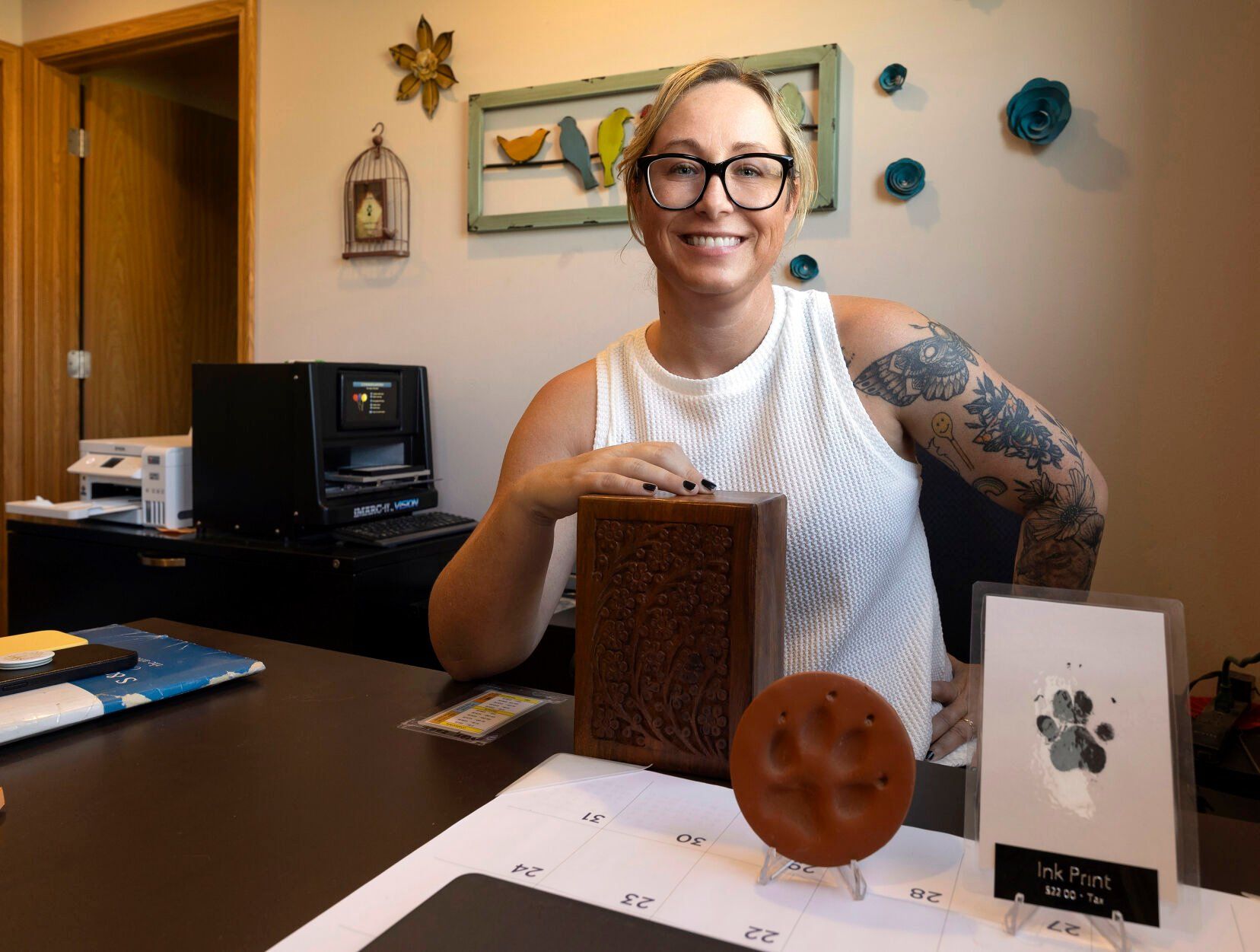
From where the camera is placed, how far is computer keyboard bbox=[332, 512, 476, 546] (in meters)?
2.17

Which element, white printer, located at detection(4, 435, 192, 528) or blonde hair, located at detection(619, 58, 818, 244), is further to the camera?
white printer, located at detection(4, 435, 192, 528)

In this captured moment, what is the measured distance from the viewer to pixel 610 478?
2.71ft

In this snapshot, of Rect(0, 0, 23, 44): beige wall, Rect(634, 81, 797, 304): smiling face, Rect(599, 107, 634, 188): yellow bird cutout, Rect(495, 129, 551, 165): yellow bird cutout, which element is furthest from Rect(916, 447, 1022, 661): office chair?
Rect(0, 0, 23, 44): beige wall

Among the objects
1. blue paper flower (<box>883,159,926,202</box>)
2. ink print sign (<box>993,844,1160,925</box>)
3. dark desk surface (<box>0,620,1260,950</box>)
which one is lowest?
dark desk surface (<box>0,620,1260,950</box>)

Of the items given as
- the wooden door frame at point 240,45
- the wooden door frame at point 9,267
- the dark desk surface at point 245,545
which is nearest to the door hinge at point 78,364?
the wooden door frame at point 9,267

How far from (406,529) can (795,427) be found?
4.41 ft

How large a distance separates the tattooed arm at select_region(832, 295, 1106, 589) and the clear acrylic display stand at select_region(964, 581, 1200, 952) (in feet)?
2.16

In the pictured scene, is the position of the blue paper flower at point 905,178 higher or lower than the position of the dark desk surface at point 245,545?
higher

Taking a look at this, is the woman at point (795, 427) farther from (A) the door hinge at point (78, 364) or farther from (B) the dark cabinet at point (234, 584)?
(A) the door hinge at point (78, 364)

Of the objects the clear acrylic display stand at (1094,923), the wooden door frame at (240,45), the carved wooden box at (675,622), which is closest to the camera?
the clear acrylic display stand at (1094,923)

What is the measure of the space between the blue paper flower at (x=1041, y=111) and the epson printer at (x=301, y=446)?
5.20 feet

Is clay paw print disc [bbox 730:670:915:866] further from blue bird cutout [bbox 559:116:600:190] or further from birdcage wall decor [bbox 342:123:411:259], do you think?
birdcage wall decor [bbox 342:123:411:259]

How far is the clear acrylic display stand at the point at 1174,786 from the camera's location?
1.64 ft

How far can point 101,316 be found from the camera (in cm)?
349
